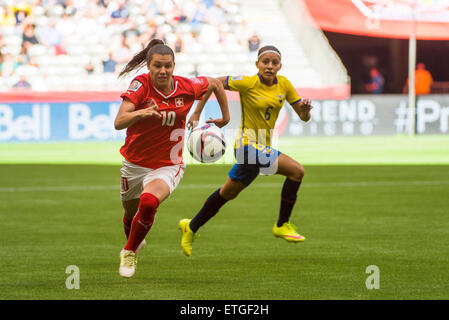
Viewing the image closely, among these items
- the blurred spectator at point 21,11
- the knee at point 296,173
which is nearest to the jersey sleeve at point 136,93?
the knee at point 296,173

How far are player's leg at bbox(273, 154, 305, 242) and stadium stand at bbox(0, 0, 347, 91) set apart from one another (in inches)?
793

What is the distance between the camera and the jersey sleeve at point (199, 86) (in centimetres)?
800

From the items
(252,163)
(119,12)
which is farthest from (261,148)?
(119,12)

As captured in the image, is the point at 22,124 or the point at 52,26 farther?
the point at 52,26

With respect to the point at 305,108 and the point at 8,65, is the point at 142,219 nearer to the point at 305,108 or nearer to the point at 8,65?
the point at 305,108

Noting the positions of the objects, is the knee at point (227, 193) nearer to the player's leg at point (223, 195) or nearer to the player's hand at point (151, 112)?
the player's leg at point (223, 195)

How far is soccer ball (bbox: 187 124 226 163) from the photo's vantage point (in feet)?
27.7

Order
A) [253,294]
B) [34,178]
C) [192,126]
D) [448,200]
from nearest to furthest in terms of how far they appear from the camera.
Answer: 1. [253,294]
2. [192,126]
3. [448,200]
4. [34,178]

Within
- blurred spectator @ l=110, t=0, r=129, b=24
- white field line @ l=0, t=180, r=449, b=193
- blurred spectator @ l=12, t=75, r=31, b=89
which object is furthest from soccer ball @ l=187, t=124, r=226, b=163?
blurred spectator @ l=110, t=0, r=129, b=24

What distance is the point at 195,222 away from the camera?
888 centimetres

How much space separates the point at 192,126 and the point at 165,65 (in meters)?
1.02

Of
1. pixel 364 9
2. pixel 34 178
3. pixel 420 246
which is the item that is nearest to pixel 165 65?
pixel 420 246

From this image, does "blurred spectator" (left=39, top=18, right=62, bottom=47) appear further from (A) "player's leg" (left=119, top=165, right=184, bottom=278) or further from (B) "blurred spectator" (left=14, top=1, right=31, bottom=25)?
(A) "player's leg" (left=119, top=165, right=184, bottom=278)

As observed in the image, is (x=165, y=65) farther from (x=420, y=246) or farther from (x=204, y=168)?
(x=204, y=168)
